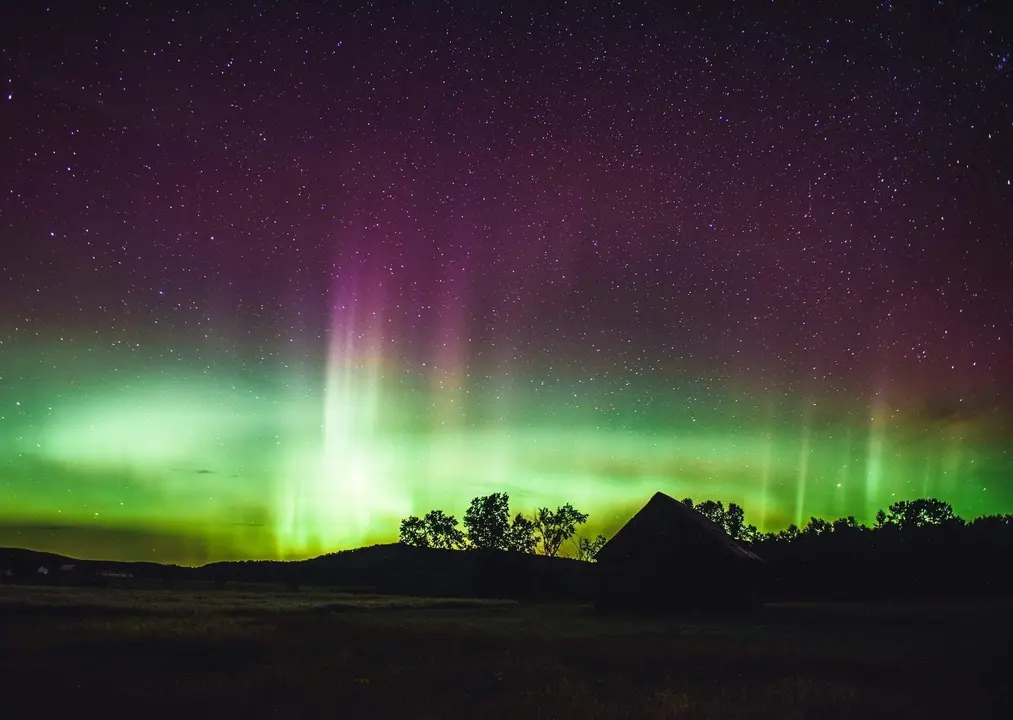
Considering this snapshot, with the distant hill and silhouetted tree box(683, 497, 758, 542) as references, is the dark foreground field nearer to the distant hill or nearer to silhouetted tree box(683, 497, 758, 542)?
the distant hill

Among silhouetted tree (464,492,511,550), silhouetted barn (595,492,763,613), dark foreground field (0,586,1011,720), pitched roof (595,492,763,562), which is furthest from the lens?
silhouetted tree (464,492,511,550)

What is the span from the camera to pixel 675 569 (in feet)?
126

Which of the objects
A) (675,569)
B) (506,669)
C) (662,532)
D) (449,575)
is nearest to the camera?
(506,669)

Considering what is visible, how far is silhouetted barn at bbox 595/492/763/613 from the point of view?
125ft

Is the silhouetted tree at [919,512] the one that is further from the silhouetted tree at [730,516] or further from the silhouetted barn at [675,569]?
the silhouetted barn at [675,569]

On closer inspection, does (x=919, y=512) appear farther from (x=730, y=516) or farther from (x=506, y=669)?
(x=506, y=669)

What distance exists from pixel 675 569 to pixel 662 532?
1885 millimetres

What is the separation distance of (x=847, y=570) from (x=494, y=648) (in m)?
43.0

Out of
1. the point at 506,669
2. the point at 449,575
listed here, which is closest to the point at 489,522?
the point at 449,575

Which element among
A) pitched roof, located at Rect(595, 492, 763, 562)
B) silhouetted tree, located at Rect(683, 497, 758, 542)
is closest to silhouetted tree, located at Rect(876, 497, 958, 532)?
silhouetted tree, located at Rect(683, 497, 758, 542)

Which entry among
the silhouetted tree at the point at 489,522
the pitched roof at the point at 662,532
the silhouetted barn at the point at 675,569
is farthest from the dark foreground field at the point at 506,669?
the silhouetted tree at the point at 489,522

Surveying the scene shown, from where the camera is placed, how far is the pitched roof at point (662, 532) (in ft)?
128

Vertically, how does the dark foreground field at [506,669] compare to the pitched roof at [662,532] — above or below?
below

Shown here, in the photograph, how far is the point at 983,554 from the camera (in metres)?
55.6
